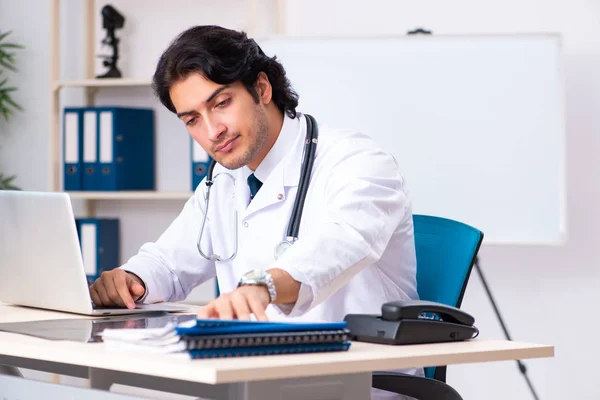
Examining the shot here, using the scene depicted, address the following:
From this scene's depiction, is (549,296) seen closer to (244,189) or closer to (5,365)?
(244,189)

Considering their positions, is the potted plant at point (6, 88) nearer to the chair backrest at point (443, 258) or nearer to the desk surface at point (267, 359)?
the chair backrest at point (443, 258)

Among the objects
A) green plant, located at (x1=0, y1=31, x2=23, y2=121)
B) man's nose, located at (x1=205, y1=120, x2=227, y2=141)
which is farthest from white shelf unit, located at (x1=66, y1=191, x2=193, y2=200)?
man's nose, located at (x1=205, y1=120, x2=227, y2=141)

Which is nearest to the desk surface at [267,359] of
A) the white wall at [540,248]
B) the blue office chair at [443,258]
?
the blue office chair at [443,258]

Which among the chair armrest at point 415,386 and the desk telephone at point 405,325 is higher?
the desk telephone at point 405,325

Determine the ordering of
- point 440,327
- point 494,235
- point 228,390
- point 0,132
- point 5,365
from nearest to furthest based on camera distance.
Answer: point 228,390 < point 440,327 < point 5,365 < point 494,235 < point 0,132

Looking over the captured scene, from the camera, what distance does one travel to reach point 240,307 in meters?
1.15

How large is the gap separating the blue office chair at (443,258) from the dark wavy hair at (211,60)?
1.39 feet

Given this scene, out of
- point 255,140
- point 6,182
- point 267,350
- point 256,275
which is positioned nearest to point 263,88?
point 255,140

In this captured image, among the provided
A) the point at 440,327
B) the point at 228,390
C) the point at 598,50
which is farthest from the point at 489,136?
the point at 228,390

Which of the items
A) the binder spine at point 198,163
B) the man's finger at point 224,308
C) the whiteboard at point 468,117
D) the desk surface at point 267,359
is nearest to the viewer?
the desk surface at point 267,359

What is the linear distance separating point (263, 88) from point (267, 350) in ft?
3.36

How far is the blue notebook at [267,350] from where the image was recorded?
1.00m

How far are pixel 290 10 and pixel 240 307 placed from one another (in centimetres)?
261

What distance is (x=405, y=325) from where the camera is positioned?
1203mm
